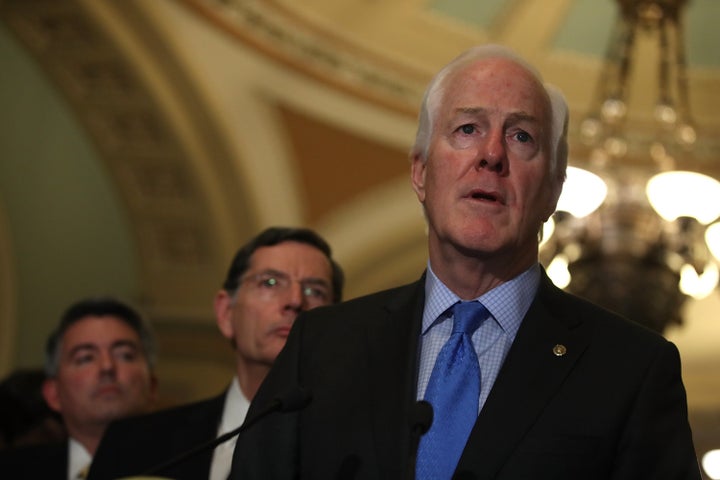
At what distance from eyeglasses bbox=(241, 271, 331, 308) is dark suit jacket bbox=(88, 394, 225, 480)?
0.86 ft

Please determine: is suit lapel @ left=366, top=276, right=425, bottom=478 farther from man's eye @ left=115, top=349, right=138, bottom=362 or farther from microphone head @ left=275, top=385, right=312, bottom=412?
man's eye @ left=115, top=349, right=138, bottom=362

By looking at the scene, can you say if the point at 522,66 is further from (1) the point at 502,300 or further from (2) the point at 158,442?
(2) the point at 158,442

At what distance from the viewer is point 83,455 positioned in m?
3.46

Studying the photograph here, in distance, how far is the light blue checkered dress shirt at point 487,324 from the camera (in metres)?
2.01

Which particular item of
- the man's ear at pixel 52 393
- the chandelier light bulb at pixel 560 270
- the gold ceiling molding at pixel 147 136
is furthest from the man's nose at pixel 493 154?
the gold ceiling molding at pixel 147 136

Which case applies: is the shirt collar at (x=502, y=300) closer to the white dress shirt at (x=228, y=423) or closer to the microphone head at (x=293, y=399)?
the microphone head at (x=293, y=399)

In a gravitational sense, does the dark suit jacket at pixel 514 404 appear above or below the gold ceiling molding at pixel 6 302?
below

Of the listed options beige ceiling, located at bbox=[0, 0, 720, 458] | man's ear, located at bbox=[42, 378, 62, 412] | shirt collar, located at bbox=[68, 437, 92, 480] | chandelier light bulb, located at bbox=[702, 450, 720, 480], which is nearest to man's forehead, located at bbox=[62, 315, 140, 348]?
man's ear, located at bbox=[42, 378, 62, 412]

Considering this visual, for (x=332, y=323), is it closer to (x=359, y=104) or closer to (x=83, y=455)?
(x=83, y=455)

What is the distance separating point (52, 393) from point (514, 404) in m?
2.04

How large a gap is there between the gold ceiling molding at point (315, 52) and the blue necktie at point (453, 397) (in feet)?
21.8

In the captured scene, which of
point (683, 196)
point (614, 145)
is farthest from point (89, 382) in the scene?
point (614, 145)

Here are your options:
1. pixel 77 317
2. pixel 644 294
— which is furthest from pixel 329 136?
pixel 77 317

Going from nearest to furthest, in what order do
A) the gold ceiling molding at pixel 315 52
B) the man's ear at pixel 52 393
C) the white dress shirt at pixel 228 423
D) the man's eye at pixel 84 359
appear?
the white dress shirt at pixel 228 423 < the man's eye at pixel 84 359 < the man's ear at pixel 52 393 < the gold ceiling molding at pixel 315 52
